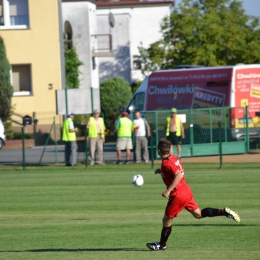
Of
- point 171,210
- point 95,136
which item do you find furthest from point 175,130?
point 171,210

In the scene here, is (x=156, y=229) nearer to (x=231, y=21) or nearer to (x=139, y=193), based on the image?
(x=139, y=193)

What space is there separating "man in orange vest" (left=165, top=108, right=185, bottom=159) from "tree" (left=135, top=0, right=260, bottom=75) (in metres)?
23.2

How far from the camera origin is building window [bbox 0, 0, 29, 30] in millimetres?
41000

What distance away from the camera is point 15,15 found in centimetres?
4116


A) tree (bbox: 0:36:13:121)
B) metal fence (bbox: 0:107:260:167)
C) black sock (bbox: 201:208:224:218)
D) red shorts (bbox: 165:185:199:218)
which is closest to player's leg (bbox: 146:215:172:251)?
red shorts (bbox: 165:185:199:218)

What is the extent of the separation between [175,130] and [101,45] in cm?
2634

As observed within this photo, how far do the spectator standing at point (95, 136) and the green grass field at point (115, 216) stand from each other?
1305mm

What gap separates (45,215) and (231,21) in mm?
37957

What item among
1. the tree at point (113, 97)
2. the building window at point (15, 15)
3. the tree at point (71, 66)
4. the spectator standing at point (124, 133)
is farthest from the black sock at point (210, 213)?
the tree at point (113, 97)

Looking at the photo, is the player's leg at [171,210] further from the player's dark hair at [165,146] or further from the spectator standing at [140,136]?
the spectator standing at [140,136]

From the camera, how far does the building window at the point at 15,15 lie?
41.0 metres

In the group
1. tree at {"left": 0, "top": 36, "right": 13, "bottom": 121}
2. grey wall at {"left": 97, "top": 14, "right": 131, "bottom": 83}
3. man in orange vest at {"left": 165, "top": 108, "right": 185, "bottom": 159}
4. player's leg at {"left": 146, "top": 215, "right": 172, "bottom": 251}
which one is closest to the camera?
player's leg at {"left": 146, "top": 215, "right": 172, "bottom": 251}

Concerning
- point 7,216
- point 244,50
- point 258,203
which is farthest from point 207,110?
point 244,50

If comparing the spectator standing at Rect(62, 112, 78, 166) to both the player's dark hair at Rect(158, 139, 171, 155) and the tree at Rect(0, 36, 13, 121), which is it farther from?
the player's dark hair at Rect(158, 139, 171, 155)
